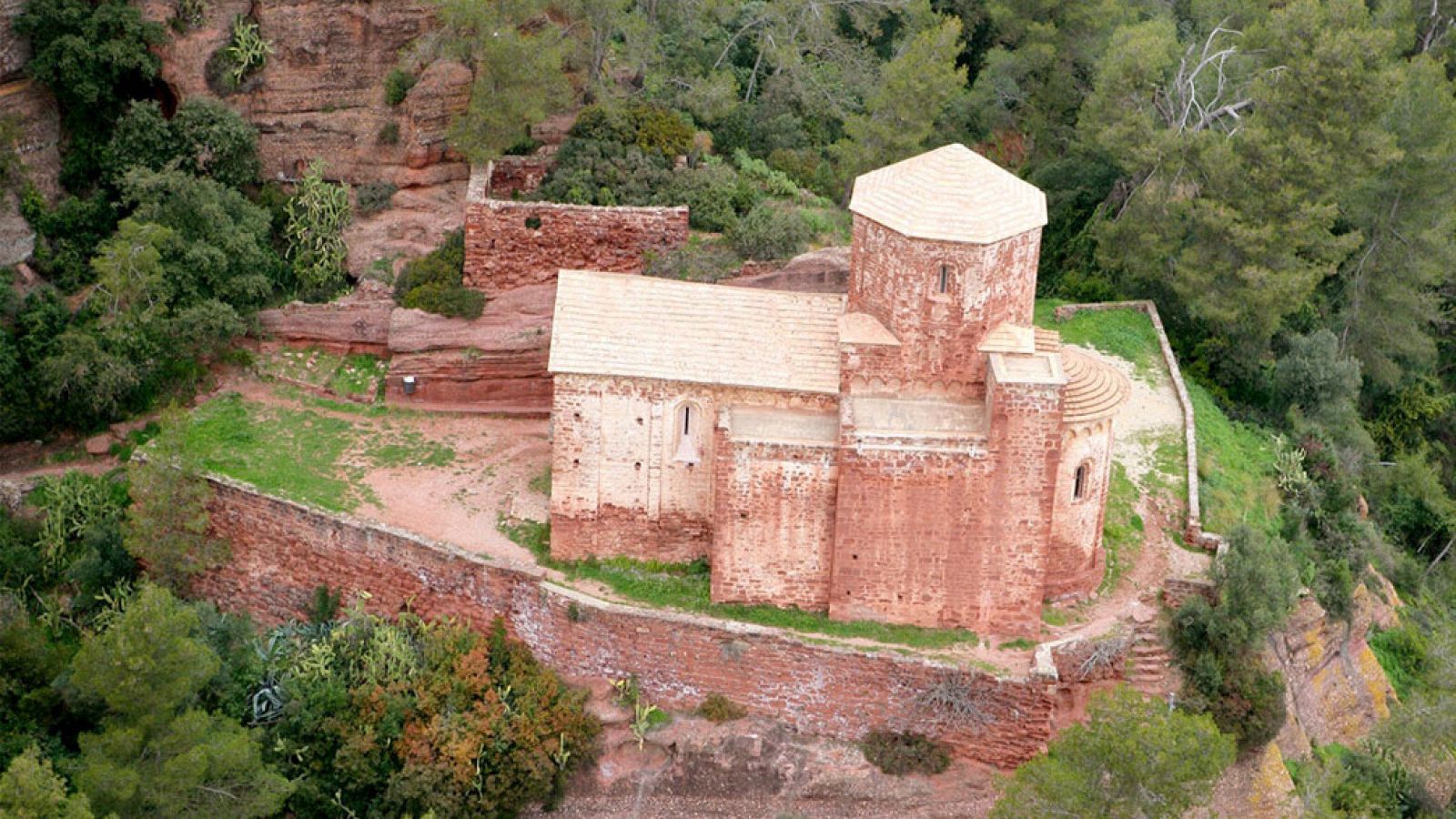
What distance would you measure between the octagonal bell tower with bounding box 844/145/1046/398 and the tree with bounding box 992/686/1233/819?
6053mm

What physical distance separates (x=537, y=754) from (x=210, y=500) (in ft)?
25.4

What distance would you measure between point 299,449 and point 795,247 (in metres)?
10.1

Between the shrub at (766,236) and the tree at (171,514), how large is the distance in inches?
433

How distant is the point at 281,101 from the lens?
38.4m

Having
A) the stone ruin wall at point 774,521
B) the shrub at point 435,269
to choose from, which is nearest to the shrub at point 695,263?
the shrub at point 435,269

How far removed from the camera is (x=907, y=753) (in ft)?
96.2

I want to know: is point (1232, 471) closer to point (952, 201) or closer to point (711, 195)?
point (952, 201)

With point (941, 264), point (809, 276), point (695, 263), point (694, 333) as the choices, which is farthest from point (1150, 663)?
point (695, 263)

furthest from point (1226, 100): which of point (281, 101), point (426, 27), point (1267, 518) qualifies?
point (281, 101)

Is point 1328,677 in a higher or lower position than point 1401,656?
higher

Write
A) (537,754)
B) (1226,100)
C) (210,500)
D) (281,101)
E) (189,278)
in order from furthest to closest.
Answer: (1226,100) → (281,101) → (189,278) → (210,500) → (537,754)

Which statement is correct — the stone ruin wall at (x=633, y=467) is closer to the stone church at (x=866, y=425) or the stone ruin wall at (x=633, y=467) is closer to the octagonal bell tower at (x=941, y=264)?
the stone church at (x=866, y=425)

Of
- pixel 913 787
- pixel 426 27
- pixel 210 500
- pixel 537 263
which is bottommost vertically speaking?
pixel 913 787

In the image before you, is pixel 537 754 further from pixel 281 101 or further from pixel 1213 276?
pixel 1213 276
